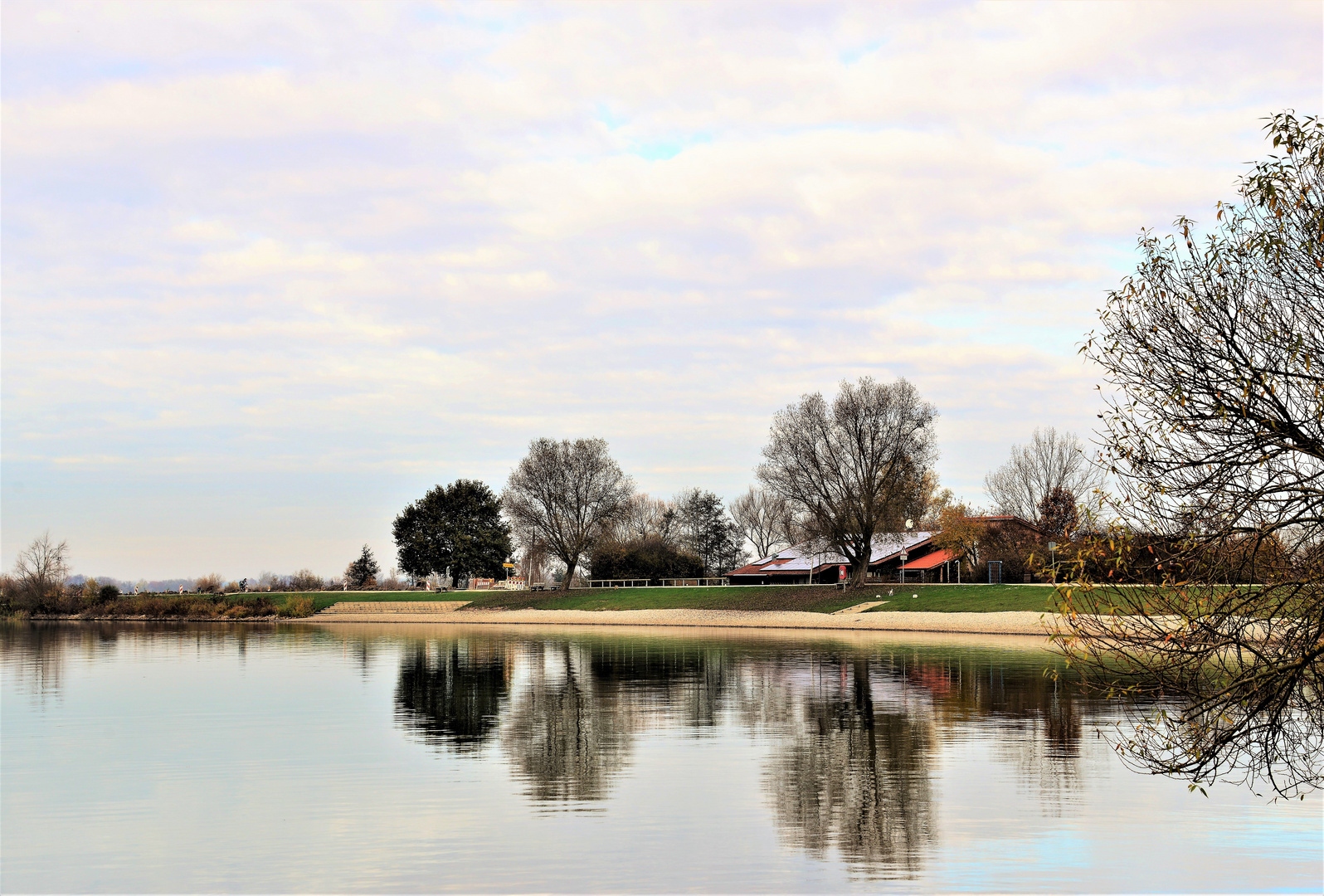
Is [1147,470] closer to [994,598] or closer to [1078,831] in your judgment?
[1078,831]

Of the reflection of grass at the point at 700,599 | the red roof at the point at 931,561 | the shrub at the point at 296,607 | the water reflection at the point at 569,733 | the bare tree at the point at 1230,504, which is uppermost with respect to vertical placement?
the bare tree at the point at 1230,504

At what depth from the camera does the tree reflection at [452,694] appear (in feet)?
80.1

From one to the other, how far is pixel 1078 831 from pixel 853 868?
13.2 feet

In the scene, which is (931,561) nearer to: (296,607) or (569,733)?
(296,607)

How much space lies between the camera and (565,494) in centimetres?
9812

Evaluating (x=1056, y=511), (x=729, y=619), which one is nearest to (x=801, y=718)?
(x=729, y=619)

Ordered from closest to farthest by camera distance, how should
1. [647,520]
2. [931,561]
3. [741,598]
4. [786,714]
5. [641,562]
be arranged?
1. [786,714]
2. [741,598]
3. [931,561]
4. [641,562]
5. [647,520]

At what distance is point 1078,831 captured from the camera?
47.4ft

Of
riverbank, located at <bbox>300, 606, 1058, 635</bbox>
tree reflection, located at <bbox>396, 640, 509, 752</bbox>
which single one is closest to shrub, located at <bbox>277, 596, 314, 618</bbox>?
riverbank, located at <bbox>300, 606, 1058, 635</bbox>

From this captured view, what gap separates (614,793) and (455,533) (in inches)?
4160

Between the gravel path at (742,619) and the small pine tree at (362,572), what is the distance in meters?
32.1

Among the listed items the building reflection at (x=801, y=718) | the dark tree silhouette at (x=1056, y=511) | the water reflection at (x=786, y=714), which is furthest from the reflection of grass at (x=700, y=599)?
the building reflection at (x=801, y=718)

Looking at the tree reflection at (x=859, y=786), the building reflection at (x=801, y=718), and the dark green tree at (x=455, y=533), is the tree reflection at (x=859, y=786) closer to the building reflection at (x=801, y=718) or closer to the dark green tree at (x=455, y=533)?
the building reflection at (x=801, y=718)

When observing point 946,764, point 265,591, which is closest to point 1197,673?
point 946,764
